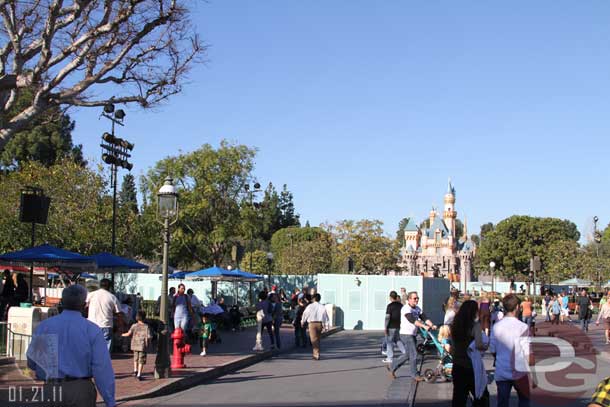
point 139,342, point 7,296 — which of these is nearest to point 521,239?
point 7,296

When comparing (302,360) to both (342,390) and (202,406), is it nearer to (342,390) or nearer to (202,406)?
(342,390)

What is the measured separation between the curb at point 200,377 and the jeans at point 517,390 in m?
6.15

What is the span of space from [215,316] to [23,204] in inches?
366

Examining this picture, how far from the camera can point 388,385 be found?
14.1 m

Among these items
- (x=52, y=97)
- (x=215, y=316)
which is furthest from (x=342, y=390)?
(x=215, y=316)

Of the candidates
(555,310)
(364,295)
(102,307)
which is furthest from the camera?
(364,295)

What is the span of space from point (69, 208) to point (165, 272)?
27.8 meters

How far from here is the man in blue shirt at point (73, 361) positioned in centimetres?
574

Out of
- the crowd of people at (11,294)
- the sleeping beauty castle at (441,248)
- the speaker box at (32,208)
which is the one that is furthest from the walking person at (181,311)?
the sleeping beauty castle at (441,248)

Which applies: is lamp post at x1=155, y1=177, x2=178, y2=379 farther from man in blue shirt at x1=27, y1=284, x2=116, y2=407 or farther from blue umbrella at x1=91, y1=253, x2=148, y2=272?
man in blue shirt at x1=27, y1=284, x2=116, y2=407

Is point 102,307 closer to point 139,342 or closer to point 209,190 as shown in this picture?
point 139,342

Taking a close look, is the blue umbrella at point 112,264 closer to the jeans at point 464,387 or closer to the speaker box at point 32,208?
the speaker box at point 32,208

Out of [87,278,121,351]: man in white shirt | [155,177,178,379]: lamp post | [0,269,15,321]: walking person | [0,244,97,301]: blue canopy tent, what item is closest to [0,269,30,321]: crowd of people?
[0,269,15,321]: walking person

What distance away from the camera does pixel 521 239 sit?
96250 millimetres
